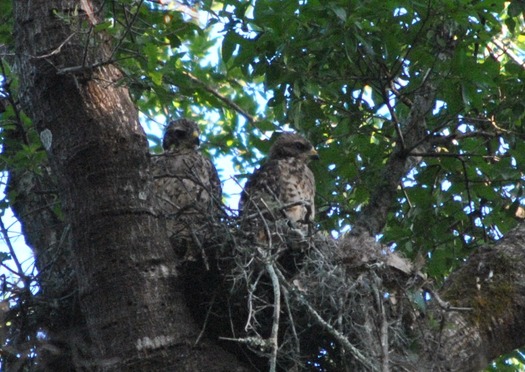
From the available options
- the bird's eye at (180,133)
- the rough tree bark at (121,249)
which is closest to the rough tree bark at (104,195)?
the rough tree bark at (121,249)

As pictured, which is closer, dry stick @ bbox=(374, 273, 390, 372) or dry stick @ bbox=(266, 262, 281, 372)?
dry stick @ bbox=(266, 262, 281, 372)

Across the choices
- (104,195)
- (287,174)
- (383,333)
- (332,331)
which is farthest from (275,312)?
(287,174)

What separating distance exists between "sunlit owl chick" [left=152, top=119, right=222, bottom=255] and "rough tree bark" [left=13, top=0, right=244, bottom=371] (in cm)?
24

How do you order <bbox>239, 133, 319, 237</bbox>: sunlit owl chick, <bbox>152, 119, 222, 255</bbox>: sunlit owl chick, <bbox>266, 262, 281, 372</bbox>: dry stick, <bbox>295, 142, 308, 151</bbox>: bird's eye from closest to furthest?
<bbox>266, 262, 281, 372</bbox>: dry stick
<bbox>152, 119, 222, 255</bbox>: sunlit owl chick
<bbox>239, 133, 319, 237</bbox>: sunlit owl chick
<bbox>295, 142, 308, 151</bbox>: bird's eye

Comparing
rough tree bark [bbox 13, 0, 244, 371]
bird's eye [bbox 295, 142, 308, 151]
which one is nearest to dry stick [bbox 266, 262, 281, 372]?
rough tree bark [bbox 13, 0, 244, 371]

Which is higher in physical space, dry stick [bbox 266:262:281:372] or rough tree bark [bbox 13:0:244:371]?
rough tree bark [bbox 13:0:244:371]

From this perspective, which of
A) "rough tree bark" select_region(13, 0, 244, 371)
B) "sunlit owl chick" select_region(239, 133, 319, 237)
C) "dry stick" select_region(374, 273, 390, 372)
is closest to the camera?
"dry stick" select_region(374, 273, 390, 372)

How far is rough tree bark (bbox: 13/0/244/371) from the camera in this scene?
3.91m

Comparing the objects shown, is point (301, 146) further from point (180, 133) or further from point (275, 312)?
point (275, 312)

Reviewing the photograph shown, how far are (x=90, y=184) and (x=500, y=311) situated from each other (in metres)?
1.76

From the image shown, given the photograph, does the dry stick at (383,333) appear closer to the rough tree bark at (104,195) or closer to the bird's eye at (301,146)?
the rough tree bark at (104,195)

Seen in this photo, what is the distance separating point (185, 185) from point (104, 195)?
5.29 feet

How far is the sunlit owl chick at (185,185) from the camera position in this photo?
182 inches

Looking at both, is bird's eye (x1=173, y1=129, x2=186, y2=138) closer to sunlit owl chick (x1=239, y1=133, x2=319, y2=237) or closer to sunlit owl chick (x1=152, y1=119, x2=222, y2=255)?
sunlit owl chick (x1=152, y1=119, x2=222, y2=255)
